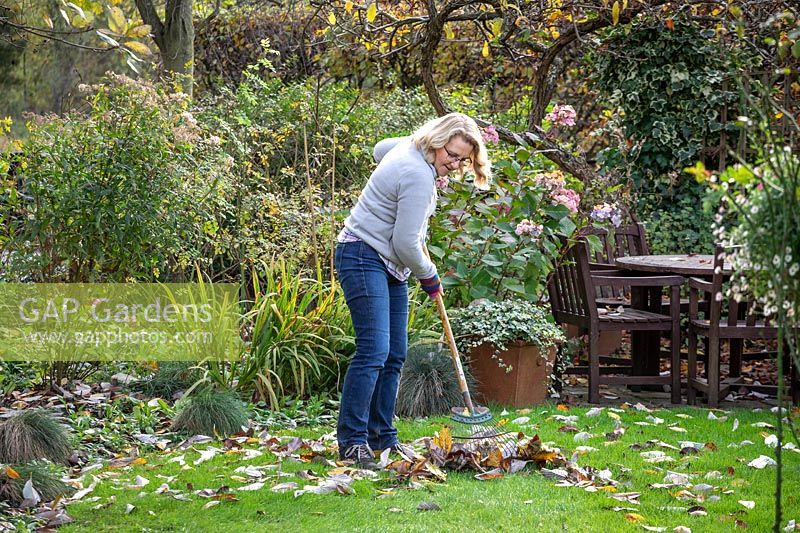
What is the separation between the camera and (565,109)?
6.50 m

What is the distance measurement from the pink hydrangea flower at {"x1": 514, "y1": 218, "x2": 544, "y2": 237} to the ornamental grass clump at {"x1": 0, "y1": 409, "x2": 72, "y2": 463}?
296 centimetres

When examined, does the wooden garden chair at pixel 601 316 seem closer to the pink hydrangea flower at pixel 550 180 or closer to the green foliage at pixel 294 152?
the pink hydrangea flower at pixel 550 180

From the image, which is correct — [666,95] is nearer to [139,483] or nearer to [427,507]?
[427,507]

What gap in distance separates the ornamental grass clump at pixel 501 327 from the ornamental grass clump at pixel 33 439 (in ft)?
7.86

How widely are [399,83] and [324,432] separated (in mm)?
7959

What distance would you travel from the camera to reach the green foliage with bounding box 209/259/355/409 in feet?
18.9

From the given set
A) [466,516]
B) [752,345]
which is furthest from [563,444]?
[752,345]

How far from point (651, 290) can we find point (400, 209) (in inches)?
132

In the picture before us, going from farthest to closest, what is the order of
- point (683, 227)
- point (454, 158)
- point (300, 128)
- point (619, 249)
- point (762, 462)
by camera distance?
point (300, 128)
point (683, 227)
point (619, 249)
point (762, 462)
point (454, 158)

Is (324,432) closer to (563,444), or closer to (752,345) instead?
(563,444)

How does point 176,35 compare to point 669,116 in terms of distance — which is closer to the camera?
point 669,116

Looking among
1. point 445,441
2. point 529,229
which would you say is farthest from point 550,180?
point 445,441

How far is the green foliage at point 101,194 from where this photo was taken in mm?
5645

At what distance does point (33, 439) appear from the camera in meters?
4.34
